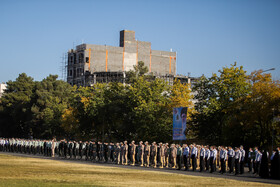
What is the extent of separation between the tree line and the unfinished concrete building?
66.9ft

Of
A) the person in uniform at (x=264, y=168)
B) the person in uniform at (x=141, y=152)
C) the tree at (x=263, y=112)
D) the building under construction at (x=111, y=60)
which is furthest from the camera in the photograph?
the building under construction at (x=111, y=60)

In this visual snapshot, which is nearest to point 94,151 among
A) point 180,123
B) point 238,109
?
point 180,123

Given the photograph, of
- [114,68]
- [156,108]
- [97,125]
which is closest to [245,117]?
[156,108]

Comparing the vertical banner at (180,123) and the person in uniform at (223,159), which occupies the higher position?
the vertical banner at (180,123)

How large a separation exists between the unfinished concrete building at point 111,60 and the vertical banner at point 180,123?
74.3 metres

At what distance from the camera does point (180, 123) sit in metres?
44.9

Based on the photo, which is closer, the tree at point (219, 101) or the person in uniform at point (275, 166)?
the person in uniform at point (275, 166)

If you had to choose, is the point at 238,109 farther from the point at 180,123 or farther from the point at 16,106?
the point at 16,106

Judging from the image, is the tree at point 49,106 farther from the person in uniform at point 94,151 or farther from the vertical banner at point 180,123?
the vertical banner at point 180,123

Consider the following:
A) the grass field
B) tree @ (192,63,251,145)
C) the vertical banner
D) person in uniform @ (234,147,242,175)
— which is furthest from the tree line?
the grass field

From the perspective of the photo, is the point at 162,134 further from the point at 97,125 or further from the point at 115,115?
the point at 97,125

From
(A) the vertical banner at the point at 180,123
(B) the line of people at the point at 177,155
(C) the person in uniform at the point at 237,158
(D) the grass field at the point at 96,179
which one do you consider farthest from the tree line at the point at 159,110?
(D) the grass field at the point at 96,179

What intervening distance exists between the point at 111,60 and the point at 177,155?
281 feet

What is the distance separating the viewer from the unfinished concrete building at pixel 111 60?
401 ft
